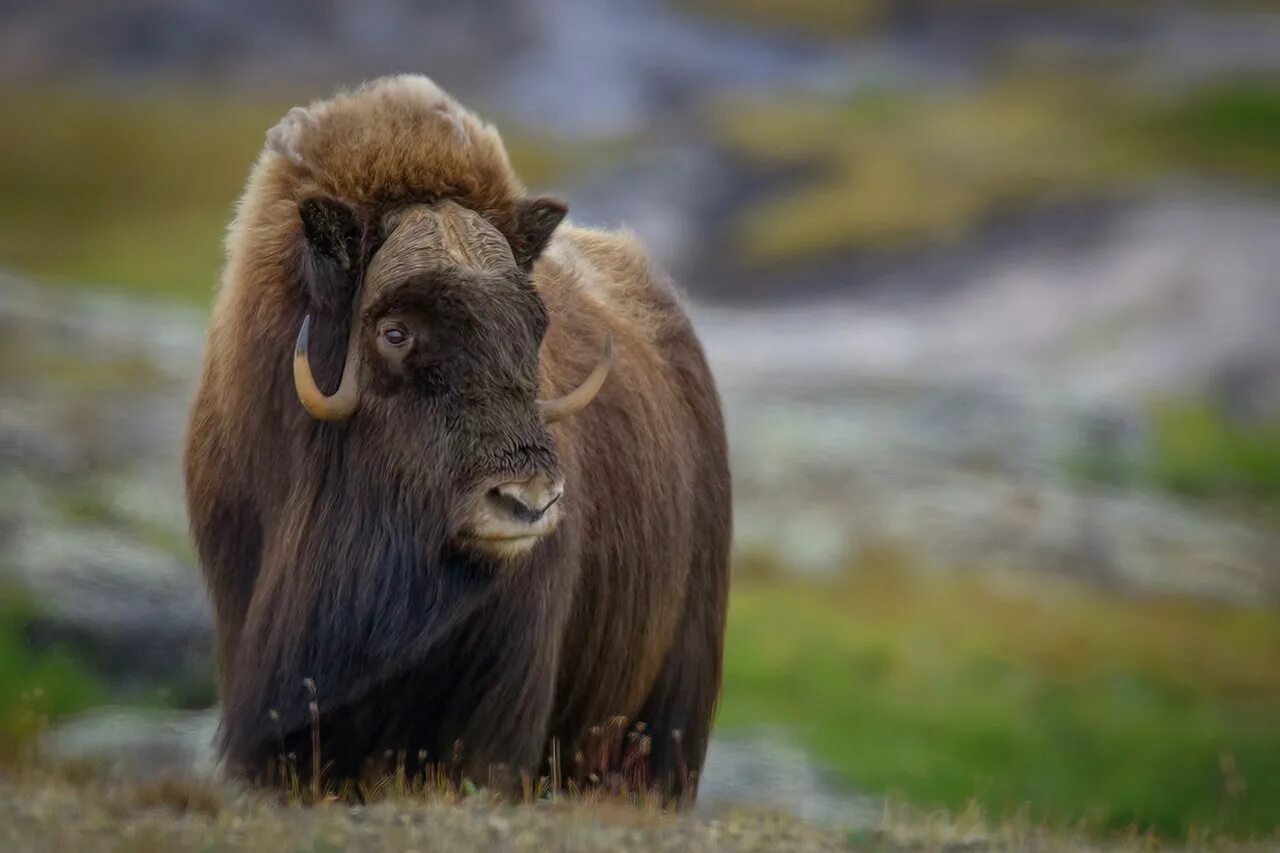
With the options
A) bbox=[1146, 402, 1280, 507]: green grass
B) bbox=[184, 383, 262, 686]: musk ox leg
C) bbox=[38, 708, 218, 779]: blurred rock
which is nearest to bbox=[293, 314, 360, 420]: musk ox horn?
bbox=[184, 383, 262, 686]: musk ox leg

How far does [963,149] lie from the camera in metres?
41.6

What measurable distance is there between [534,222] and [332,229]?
685mm

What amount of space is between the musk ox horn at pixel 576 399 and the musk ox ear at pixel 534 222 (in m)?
0.39

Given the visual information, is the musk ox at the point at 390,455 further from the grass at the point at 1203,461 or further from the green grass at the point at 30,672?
the grass at the point at 1203,461

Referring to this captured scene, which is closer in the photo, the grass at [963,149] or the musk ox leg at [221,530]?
the musk ox leg at [221,530]

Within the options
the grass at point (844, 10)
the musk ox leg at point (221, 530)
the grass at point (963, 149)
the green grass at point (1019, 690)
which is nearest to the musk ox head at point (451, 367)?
the musk ox leg at point (221, 530)

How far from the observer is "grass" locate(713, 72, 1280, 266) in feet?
123

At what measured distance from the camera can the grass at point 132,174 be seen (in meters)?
35.8

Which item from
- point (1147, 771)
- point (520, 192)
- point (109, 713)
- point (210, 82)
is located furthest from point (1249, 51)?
point (520, 192)

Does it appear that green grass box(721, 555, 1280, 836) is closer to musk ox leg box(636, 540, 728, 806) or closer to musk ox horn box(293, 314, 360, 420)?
musk ox leg box(636, 540, 728, 806)

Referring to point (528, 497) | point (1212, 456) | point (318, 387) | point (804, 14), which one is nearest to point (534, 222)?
point (318, 387)

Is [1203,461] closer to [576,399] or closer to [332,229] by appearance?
[576,399]

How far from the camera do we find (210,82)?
4047cm

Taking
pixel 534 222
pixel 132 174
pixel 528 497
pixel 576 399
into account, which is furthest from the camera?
pixel 132 174
